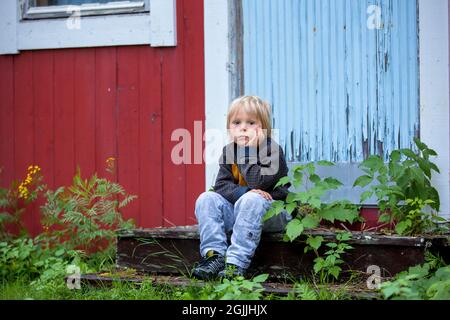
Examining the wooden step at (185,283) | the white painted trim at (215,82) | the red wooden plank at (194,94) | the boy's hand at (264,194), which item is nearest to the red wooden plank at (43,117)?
the red wooden plank at (194,94)

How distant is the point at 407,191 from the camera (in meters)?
4.32

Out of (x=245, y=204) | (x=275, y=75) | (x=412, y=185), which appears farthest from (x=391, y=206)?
(x=275, y=75)

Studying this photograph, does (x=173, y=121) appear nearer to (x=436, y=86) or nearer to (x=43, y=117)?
(x=43, y=117)

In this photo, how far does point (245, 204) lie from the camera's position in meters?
3.97

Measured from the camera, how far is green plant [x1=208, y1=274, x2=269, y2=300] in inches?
135

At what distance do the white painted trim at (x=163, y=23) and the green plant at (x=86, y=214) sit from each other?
1.08 metres

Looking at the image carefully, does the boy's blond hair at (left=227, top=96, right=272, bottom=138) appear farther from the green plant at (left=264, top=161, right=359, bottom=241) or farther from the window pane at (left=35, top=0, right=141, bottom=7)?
the window pane at (left=35, top=0, right=141, bottom=7)

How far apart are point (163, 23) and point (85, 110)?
0.89 m

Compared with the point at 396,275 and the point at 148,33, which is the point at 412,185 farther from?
the point at 148,33

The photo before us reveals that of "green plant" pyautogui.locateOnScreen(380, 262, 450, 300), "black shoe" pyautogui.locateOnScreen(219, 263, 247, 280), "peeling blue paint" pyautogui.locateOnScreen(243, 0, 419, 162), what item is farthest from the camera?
"peeling blue paint" pyautogui.locateOnScreen(243, 0, 419, 162)

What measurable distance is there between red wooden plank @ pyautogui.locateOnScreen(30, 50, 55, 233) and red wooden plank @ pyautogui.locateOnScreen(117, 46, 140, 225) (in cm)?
57

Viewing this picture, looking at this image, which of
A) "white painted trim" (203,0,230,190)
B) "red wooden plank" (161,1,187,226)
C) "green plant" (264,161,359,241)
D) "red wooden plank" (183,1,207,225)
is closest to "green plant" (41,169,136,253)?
"red wooden plank" (161,1,187,226)

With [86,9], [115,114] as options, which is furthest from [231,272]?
[86,9]

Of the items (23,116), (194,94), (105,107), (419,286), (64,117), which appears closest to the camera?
(419,286)
